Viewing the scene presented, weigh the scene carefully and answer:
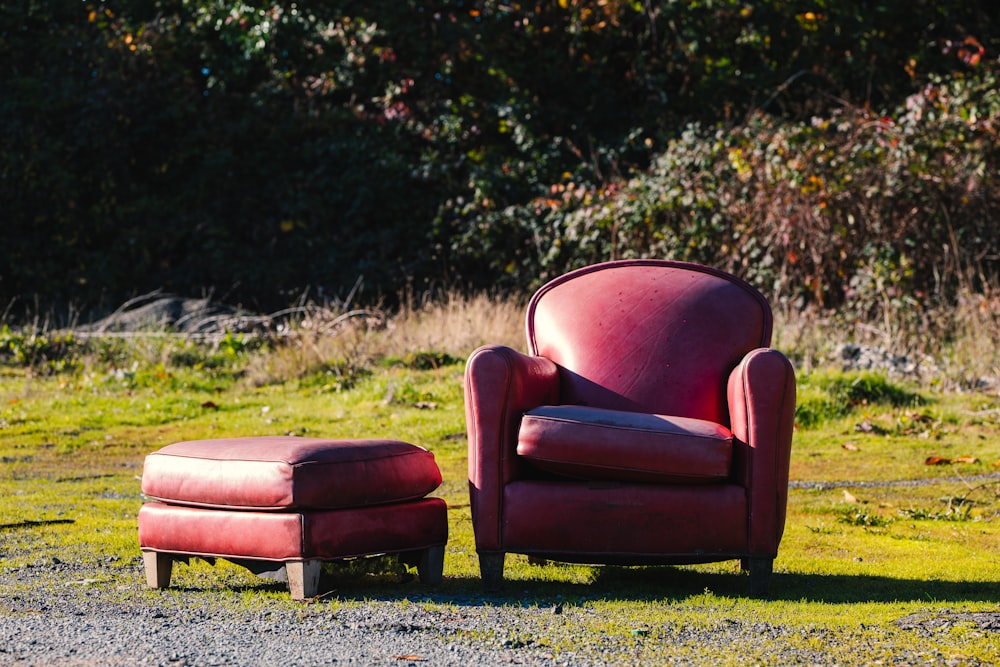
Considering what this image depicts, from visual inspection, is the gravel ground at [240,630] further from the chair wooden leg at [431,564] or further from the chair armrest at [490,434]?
the chair armrest at [490,434]

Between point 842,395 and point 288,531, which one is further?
point 842,395

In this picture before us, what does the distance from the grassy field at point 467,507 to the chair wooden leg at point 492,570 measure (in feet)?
0.24

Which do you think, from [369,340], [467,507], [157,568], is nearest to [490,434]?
[157,568]

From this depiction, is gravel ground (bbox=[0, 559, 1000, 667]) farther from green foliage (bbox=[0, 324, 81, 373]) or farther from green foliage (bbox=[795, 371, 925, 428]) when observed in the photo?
green foliage (bbox=[0, 324, 81, 373])

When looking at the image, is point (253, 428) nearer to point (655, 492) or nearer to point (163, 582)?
point (163, 582)

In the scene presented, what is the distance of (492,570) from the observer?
12.6 ft

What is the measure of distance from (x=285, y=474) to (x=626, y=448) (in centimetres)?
112

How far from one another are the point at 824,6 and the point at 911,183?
148 inches

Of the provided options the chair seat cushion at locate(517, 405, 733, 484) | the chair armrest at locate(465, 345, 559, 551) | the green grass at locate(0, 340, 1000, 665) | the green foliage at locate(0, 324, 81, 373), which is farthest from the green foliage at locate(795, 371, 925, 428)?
the green foliage at locate(0, 324, 81, 373)

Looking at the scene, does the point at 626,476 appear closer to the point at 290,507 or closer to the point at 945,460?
the point at 290,507

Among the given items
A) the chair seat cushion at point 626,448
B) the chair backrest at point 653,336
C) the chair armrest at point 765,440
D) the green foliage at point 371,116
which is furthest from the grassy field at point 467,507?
the green foliage at point 371,116

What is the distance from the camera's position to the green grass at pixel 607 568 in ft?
10.6

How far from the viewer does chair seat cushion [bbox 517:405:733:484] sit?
3.78m

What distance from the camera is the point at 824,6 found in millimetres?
13750
